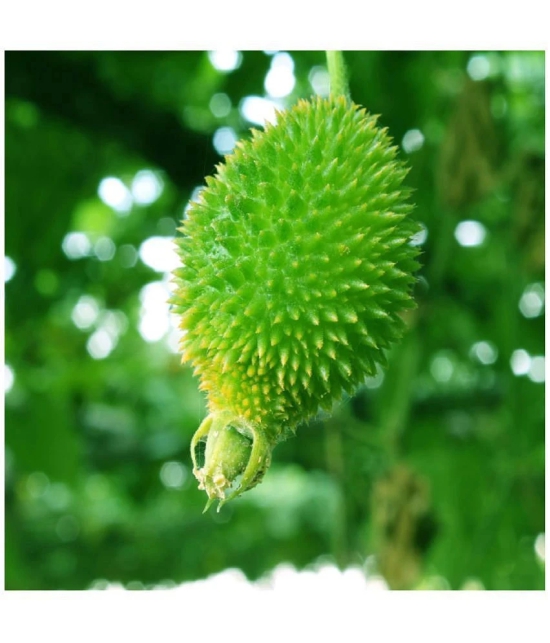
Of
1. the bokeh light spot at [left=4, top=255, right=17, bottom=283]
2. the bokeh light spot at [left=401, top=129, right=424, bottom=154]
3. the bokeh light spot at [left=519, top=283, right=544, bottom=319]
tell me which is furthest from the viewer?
the bokeh light spot at [left=519, top=283, right=544, bottom=319]

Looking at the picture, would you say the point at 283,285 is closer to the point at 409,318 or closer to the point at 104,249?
the point at 409,318

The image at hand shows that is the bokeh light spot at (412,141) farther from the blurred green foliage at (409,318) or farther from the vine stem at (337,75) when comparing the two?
the vine stem at (337,75)

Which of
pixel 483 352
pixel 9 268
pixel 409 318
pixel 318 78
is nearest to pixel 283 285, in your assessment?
pixel 318 78

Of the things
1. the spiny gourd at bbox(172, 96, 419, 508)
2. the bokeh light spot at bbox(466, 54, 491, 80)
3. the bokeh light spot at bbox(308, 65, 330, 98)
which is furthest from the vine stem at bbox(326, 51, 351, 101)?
the bokeh light spot at bbox(466, 54, 491, 80)

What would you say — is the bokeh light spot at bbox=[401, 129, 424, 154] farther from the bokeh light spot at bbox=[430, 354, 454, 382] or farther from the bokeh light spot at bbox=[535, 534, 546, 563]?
the bokeh light spot at bbox=[535, 534, 546, 563]

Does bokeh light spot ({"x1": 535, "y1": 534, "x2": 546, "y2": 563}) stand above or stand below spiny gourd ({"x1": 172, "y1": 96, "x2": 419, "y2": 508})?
below

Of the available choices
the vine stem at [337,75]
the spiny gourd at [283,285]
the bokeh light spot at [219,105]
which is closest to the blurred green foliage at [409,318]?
the bokeh light spot at [219,105]

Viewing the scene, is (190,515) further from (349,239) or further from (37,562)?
(349,239)
